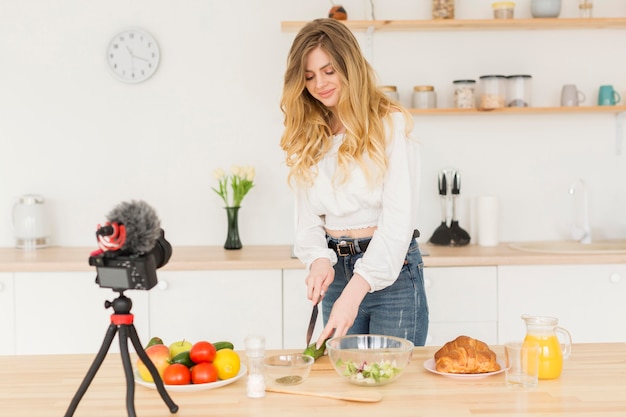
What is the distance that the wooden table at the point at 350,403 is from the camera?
1.39 m

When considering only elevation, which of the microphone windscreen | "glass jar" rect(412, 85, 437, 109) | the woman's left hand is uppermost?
"glass jar" rect(412, 85, 437, 109)

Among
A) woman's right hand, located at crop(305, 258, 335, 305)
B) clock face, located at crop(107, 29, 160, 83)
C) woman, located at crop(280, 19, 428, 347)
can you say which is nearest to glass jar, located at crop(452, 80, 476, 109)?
woman, located at crop(280, 19, 428, 347)

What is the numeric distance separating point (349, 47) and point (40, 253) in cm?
189

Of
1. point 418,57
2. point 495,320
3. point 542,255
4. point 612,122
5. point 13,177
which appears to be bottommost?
point 495,320

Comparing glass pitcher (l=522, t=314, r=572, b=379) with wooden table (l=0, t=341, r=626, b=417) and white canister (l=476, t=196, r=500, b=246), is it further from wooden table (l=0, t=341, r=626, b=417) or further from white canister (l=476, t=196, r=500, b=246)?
white canister (l=476, t=196, r=500, b=246)

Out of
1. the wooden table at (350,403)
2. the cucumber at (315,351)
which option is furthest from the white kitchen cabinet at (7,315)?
the cucumber at (315,351)

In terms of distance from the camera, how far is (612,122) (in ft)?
11.6

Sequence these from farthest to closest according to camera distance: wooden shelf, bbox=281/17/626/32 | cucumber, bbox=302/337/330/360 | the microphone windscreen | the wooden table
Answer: wooden shelf, bbox=281/17/626/32 → cucumber, bbox=302/337/330/360 → the wooden table → the microphone windscreen

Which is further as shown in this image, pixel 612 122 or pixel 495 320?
pixel 612 122

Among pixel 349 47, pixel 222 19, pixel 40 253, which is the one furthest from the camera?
pixel 222 19

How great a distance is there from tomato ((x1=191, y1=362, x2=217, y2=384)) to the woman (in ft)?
1.46

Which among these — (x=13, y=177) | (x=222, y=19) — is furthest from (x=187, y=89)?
(x=13, y=177)

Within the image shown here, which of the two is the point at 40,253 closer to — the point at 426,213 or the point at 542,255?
the point at 426,213

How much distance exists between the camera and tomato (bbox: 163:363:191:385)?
1.52 metres
